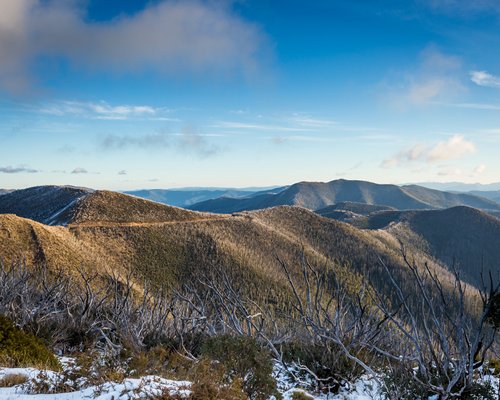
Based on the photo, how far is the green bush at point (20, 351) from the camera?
9750mm

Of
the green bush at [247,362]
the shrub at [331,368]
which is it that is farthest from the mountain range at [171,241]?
the green bush at [247,362]

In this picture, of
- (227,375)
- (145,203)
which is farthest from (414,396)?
(145,203)

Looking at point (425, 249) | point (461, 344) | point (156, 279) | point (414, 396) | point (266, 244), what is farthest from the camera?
point (425, 249)

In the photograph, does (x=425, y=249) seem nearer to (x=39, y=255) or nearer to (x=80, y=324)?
(x=39, y=255)

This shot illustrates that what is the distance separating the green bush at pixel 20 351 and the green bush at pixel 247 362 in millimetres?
4403

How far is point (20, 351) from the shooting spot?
10.3 metres

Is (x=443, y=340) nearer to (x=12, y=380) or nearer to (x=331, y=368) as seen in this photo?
(x=331, y=368)

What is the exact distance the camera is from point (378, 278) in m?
112

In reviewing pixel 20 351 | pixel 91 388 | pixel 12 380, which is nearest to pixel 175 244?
pixel 20 351

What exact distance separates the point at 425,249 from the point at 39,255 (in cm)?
17656

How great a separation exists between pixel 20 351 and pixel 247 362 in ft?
20.7

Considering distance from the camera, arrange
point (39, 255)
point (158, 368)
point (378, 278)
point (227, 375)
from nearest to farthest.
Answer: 1. point (227, 375)
2. point (158, 368)
3. point (39, 255)
4. point (378, 278)

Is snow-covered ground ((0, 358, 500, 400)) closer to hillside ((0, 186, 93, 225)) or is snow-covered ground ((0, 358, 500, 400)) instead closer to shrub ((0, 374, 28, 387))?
shrub ((0, 374, 28, 387))

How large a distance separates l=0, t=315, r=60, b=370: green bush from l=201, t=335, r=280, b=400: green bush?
440 centimetres
